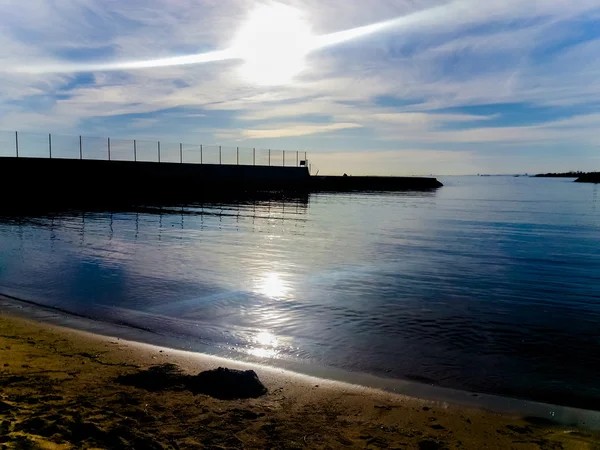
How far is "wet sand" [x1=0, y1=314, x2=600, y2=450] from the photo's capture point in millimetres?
4562

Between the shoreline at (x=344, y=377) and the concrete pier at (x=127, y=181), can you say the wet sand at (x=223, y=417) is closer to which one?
the shoreline at (x=344, y=377)

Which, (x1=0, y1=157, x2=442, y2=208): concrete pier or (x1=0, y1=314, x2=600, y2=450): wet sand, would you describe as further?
(x1=0, y1=157, x2=442, y2=208): concrete pier

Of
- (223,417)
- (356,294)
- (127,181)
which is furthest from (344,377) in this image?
(127,181)

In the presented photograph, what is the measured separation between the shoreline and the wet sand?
249 millimetres

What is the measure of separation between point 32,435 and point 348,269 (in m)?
12.7

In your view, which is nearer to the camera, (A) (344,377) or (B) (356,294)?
(A) (344,377)

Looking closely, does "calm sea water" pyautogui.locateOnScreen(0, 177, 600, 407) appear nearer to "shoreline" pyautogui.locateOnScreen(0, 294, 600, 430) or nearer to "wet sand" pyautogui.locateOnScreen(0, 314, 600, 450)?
"shoreline" pyautogui.locateOnScreen(0, 294, 600, 430)

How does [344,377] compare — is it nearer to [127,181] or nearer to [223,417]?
[223,417]

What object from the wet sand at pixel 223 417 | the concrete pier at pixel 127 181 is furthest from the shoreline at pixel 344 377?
the concrete pier at pixel 127 181

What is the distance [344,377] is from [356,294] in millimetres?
5626

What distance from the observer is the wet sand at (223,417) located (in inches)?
180

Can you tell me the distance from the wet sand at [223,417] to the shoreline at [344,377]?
25 cm

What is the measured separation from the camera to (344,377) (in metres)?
7.25

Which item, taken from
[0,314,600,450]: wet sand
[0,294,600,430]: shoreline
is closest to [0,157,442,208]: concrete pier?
[0,294,600,430]: shoreline
